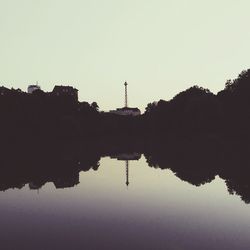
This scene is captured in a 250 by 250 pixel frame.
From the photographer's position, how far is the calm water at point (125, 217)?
17.9 metres

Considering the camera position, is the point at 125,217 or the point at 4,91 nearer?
the point at 125,217

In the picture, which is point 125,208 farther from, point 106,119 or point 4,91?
point 106,119

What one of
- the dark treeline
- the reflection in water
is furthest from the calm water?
the dark treeline

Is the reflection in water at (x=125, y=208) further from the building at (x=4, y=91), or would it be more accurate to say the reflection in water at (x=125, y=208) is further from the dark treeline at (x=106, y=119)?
the building at (x=4, y=91)

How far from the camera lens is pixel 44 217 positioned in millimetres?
23031

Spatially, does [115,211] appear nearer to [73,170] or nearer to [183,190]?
[183,190]

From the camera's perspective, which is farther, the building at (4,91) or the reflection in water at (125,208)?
the building at (4,91)

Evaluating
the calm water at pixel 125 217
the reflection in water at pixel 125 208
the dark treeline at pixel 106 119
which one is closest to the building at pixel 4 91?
the dark treeline at pixel 106 119

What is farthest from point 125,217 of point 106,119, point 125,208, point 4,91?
point 106,119

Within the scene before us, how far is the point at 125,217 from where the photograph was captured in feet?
75.7

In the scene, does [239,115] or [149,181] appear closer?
[149,181]

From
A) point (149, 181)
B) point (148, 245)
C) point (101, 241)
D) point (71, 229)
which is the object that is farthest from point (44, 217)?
point (149, 181)

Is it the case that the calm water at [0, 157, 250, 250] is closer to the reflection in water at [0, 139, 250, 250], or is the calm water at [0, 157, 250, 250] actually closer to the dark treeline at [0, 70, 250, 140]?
the reflection in water at [0, 139, 250, 250]

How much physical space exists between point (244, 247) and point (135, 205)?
1059 centimetres
